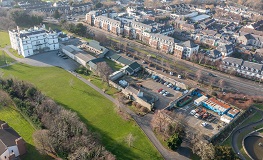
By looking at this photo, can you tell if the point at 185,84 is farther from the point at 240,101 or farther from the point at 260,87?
the point at 260,87

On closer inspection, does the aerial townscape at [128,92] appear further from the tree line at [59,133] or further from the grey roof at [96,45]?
the grey roof at [96,45]

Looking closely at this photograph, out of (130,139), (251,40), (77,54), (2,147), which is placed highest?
(251,40)

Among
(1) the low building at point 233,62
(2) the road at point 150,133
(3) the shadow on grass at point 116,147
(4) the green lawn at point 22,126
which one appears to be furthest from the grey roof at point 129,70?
(4) the green lawn at point 22,126

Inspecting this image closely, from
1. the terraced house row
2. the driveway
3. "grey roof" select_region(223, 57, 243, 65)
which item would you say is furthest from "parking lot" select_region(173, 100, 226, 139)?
the driveway

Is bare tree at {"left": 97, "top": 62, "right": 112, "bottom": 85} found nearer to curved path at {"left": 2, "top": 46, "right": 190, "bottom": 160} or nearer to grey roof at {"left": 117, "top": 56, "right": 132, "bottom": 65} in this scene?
curved path at {"left": 2, "top": 46, "right": 190, "bottom": 160}

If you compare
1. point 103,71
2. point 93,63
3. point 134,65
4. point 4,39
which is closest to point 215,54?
point 134,65

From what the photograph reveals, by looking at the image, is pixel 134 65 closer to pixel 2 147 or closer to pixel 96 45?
pixel 96 45
